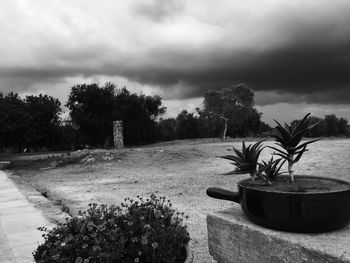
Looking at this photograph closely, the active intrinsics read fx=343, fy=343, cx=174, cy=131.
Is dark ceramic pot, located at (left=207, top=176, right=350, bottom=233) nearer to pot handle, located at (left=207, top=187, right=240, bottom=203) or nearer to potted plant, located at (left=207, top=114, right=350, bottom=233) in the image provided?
potted plant, located at (left=207, top=114, right=350, bottom=233)

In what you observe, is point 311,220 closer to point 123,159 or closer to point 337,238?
point 337,238

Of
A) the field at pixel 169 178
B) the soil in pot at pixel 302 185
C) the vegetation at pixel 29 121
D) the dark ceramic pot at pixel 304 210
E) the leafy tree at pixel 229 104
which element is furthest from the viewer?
the leafy tree at pixel 229 104

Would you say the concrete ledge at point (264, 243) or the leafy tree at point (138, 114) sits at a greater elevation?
the leafy tree at point (138, 114)

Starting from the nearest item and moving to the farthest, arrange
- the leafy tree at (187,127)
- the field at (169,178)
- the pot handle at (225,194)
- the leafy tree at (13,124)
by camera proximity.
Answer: the pot handle at (225,194)
the field at (169,178)
the leafy tree at (13,124)
the leafy tree at (187,127)

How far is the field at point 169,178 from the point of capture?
6359mm

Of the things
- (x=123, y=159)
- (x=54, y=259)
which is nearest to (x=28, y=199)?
(x=54, y=259)

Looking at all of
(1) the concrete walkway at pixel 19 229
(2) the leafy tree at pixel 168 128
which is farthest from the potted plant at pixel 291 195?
(2) the leafy tree at pixel 168 128

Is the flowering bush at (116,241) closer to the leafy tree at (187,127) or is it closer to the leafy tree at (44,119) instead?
the leafy tree at (44,119)

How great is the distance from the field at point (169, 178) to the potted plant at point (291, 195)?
134cm

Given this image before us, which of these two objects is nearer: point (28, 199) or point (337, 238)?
point (337, 238)

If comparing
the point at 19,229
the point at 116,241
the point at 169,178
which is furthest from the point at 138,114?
the point at 116,241

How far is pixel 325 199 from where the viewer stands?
6.93 feet

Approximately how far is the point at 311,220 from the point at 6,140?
3856 cm

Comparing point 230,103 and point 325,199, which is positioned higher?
point 230,103
